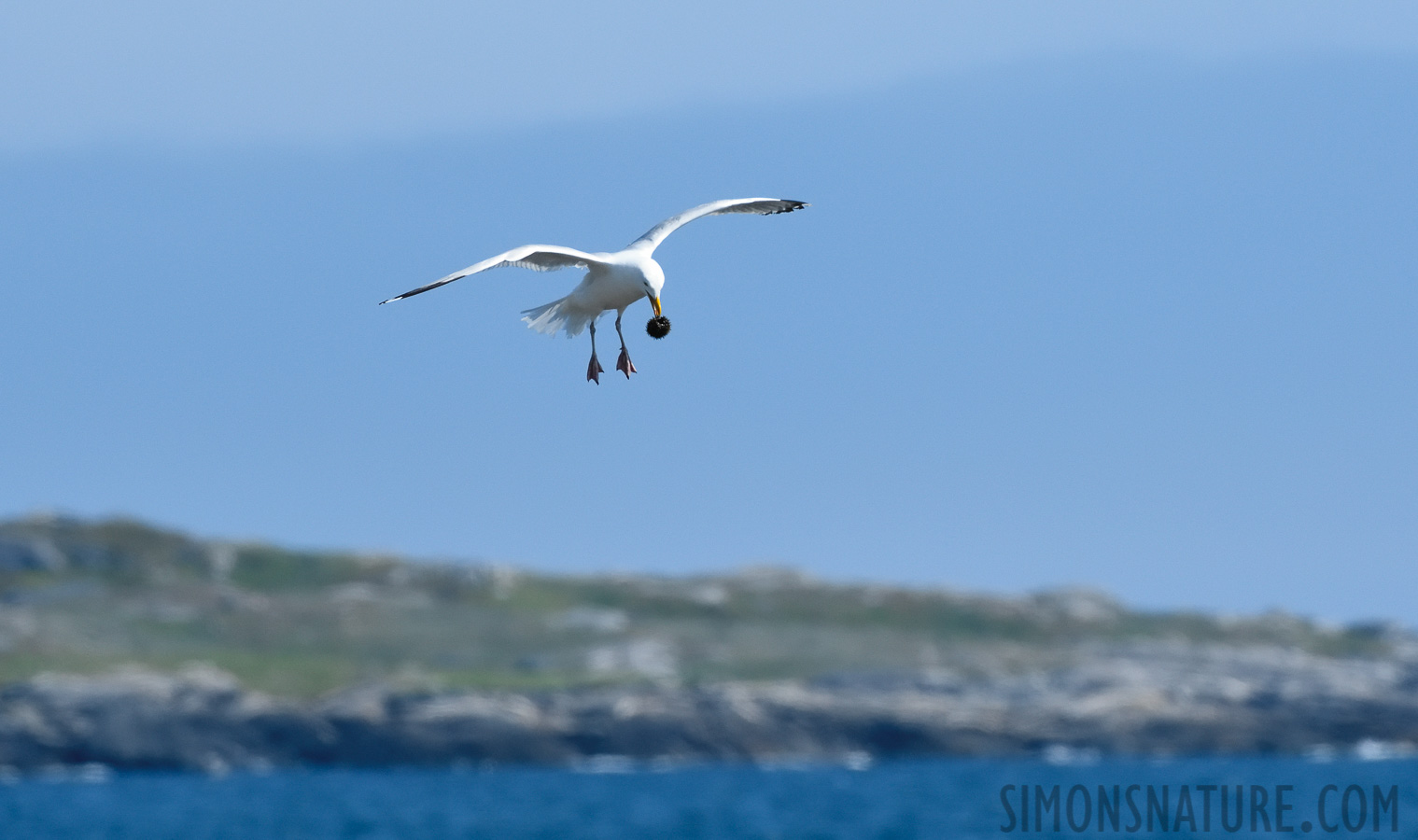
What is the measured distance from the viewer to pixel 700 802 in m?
99.6

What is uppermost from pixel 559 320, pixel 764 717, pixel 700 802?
pixel 559 320

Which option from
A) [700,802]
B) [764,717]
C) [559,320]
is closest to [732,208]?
[559,320]

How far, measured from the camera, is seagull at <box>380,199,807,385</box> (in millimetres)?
19438

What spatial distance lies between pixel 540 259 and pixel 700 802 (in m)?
81.7

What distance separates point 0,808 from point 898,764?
58401 millimetres

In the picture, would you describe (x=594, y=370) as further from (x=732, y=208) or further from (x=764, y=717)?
(x=764, y=717)

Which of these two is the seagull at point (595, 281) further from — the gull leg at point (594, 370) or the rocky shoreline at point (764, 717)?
the rocky shoreline at point (764, 717)

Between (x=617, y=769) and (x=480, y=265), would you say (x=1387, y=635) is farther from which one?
(x=480, y=265)

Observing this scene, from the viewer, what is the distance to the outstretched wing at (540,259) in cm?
1895

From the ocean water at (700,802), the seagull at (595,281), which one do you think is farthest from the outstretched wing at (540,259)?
the ocean water at (700,802)

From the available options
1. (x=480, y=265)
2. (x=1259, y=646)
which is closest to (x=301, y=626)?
(x=1259, y=646)

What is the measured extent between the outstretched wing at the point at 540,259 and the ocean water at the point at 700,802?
64023mm

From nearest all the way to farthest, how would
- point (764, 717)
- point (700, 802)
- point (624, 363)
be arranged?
point (624, 363) → point (700, 802) → point (764, 717)

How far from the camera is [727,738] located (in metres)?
122
